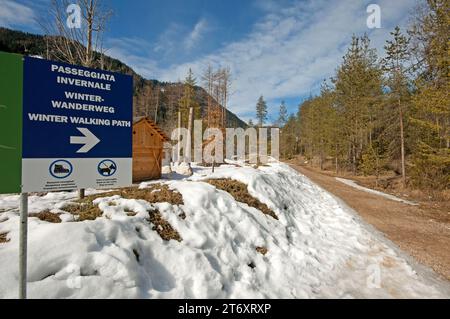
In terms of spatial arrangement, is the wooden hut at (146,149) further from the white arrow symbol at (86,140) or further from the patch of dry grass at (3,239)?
the white arrow symbol at (86,140)

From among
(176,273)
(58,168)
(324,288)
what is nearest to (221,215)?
(176,273)

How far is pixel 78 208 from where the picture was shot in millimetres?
5750

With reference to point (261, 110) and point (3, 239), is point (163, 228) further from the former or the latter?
point (261, 110)

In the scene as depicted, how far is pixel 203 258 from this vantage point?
4.55 m

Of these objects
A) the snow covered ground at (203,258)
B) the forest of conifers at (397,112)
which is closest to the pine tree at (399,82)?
the forest of conifers at (397,112)

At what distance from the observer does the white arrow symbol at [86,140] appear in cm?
283

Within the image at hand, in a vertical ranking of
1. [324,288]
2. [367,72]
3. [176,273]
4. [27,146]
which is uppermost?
[367,72]

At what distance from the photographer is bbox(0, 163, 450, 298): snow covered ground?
133 inches

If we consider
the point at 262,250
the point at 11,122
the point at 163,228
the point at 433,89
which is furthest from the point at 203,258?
the point at 433,89

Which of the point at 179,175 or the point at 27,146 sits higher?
the point at 27,146

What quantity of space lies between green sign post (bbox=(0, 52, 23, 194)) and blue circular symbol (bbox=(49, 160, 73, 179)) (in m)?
0.30

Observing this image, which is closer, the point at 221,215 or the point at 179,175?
the point at 221,215
